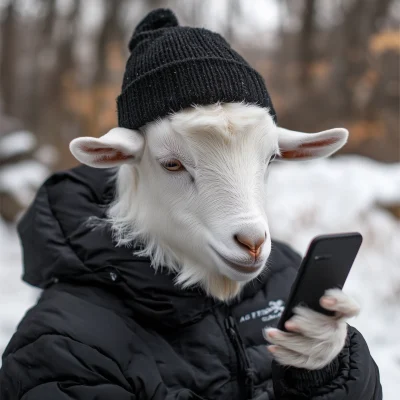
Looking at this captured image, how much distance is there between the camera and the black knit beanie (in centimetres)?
162

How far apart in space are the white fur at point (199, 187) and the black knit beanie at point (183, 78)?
32mm

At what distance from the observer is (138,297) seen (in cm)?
169

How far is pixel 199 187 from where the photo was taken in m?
1.63

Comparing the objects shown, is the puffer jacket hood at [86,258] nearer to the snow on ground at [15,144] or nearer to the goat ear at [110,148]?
the goat ear at [110,148]

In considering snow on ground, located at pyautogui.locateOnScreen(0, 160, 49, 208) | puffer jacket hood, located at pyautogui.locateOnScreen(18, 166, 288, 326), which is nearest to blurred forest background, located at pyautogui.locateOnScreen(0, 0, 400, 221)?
snow on ground, located at pyautogui.locateOnScreen(0, 160, 49, 208)

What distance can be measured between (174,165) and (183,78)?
250mm

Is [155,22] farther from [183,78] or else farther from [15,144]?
[15,144]

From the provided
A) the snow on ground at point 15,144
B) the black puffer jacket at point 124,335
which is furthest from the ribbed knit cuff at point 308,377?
the snow on ground at point 15,144

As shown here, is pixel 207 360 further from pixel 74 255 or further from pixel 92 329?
pixel 74 255

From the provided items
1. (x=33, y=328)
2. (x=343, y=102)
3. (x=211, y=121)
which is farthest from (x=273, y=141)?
(x=343, y=102)

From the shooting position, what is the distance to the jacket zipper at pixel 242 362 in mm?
1722

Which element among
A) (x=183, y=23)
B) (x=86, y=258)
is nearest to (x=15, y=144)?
(x=183, y=23)

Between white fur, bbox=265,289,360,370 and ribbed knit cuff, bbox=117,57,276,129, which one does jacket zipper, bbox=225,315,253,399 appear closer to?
white fur, bbox=265,289,360,370

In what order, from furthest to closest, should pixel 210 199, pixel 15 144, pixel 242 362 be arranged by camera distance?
1. pixel 15 144
2. pixel 242 362
3. pixel 210 199
